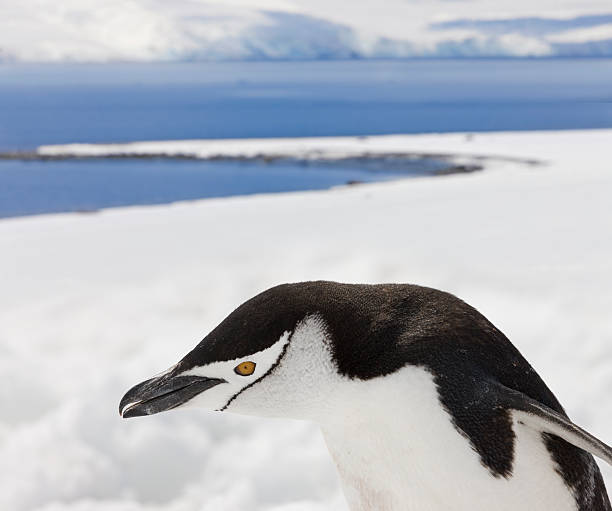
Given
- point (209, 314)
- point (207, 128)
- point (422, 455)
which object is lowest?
point (207, 128)

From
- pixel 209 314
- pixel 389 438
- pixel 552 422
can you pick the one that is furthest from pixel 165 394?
pixel 209 314

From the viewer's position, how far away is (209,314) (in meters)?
2.50

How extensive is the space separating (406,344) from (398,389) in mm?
60

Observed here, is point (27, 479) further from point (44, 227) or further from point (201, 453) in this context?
point (44, 227)

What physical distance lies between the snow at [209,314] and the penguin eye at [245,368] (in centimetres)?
78

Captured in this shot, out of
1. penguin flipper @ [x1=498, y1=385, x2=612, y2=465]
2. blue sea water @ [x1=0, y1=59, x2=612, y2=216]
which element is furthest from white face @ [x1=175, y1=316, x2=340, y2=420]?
blue sea water @ [x1=0, y1=59, x2=612, y2=216]

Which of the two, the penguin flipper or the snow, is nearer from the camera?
the penguin flipper

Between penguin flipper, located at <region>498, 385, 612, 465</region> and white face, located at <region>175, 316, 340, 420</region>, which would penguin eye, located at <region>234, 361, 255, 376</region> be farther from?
penguin flipper, located at <region>498, 385, 612, 465</region>

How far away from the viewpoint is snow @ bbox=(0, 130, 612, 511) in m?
1.83

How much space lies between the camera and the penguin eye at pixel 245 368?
39.8 inches

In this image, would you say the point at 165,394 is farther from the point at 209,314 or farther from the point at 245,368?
the point at 209,314

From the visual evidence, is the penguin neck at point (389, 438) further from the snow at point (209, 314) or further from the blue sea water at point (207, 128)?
the blue sea water at point (207, 128)

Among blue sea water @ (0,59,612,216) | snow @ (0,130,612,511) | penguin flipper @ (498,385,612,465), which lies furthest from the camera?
blue sea water @ (0,59,612,216)

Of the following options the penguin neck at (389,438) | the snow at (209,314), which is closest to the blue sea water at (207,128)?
the snow at (209,314)
